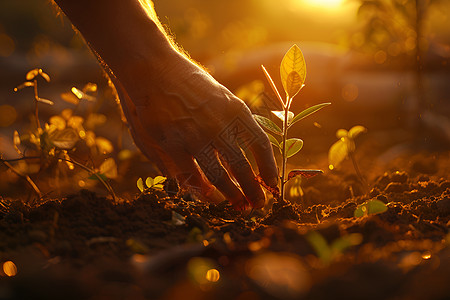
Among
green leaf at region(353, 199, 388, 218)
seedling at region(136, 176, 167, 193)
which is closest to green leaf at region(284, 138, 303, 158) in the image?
green leaf at region(353, 199, 388, 218)

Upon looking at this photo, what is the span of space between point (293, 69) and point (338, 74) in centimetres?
488

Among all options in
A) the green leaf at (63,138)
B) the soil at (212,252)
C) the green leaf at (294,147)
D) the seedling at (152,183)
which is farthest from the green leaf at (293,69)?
the green leaf at (63,138)

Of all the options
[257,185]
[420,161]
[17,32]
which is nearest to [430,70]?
[420,161]

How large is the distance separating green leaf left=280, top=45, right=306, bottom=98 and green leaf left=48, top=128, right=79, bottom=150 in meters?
0.97

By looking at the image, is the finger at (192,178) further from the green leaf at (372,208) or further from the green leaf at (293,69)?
the green leaf at (372,208)

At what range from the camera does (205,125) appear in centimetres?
167

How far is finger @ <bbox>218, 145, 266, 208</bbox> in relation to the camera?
5.37 feet

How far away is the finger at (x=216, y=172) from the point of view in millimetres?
1668

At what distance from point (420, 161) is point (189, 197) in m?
1.82

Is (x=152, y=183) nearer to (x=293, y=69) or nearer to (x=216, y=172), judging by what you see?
(x=216, y=172)

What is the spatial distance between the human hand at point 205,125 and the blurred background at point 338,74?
520mm

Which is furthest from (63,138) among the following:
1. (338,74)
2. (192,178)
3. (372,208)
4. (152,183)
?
(338,74)

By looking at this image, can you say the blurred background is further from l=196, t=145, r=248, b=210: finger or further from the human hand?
l=196, t=145, r=248, b=210: finger

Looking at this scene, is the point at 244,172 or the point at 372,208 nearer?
the point at 372,208
